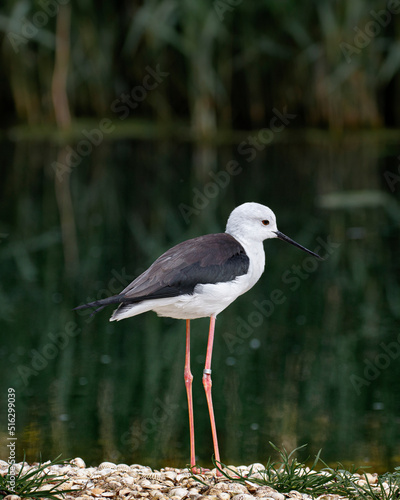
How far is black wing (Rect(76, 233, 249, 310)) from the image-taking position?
181 inches

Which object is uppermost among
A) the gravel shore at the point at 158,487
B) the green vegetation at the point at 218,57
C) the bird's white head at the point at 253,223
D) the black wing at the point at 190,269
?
the green vegetation at the point at 218,57

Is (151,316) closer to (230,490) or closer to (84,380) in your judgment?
(84,380)

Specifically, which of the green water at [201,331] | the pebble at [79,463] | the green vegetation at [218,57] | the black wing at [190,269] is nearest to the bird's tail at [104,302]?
the black wing at [190,269]

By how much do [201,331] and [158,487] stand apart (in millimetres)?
3251

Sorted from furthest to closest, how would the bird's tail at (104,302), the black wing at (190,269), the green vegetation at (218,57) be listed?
the green vegetation at (218,57), the black wing at (190,269), the bird's tail at (104,302)

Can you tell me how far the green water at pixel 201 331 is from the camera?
5699mm

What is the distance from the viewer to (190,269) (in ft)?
15.5

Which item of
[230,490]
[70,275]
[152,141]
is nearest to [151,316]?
[70,275]

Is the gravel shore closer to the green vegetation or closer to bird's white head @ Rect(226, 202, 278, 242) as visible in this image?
bird's white head @ Rect(226, 202, 278, 242)

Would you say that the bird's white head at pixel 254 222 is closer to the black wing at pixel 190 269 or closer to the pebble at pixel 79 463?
the black wing at pixel 190 269

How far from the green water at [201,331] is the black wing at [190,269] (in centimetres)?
121

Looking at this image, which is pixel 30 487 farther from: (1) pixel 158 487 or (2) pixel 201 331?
(2) pixel 201 331

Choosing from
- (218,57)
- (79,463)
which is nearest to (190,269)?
(79,463)

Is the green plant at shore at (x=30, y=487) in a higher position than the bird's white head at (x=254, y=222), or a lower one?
lower
